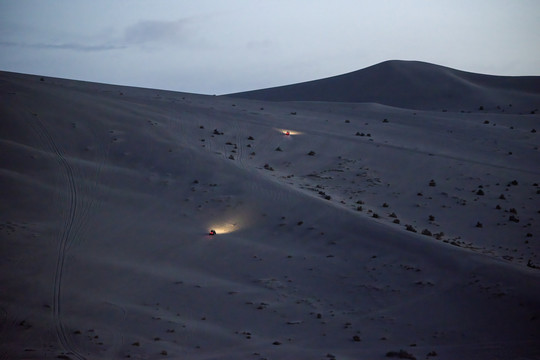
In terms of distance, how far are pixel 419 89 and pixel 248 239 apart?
1650 inches

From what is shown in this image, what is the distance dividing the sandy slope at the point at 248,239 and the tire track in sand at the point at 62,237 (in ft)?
0.17

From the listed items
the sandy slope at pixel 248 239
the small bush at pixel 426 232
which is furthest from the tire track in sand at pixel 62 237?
the small bush at pixel 426 232


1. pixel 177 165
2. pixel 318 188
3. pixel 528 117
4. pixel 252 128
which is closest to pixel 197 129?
pixel 252 128

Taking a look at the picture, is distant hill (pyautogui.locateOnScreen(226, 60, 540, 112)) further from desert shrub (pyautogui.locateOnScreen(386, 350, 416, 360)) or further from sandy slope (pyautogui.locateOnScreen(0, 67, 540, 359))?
desert shrub (pyautogui.locateOnScreen(386, 350, 416, 360))

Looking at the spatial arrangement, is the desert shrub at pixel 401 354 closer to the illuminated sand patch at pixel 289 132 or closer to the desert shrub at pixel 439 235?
the desert shrub at pixel 439 235

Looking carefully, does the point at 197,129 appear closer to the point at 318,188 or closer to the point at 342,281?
the point at 318,188

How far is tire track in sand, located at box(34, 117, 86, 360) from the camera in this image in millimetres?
10203

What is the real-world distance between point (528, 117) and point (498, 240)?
861 inches

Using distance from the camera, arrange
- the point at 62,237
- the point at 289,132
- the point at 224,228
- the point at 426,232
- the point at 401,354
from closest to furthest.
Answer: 1. the point at 401,354
2. the point at 62,237
3. the point at 426,232
4. the point at 224,228
5. the point at 289,132

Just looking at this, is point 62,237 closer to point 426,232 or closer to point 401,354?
point 401,354

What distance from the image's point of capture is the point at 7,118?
21328mm

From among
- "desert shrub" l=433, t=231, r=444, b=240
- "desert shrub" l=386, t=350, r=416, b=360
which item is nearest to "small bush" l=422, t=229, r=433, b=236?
"desert shrub" l=433, t=231, r=444, b=240

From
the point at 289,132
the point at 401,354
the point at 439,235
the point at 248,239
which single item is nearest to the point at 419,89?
the point at 289,132

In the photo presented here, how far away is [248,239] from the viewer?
1557cm
